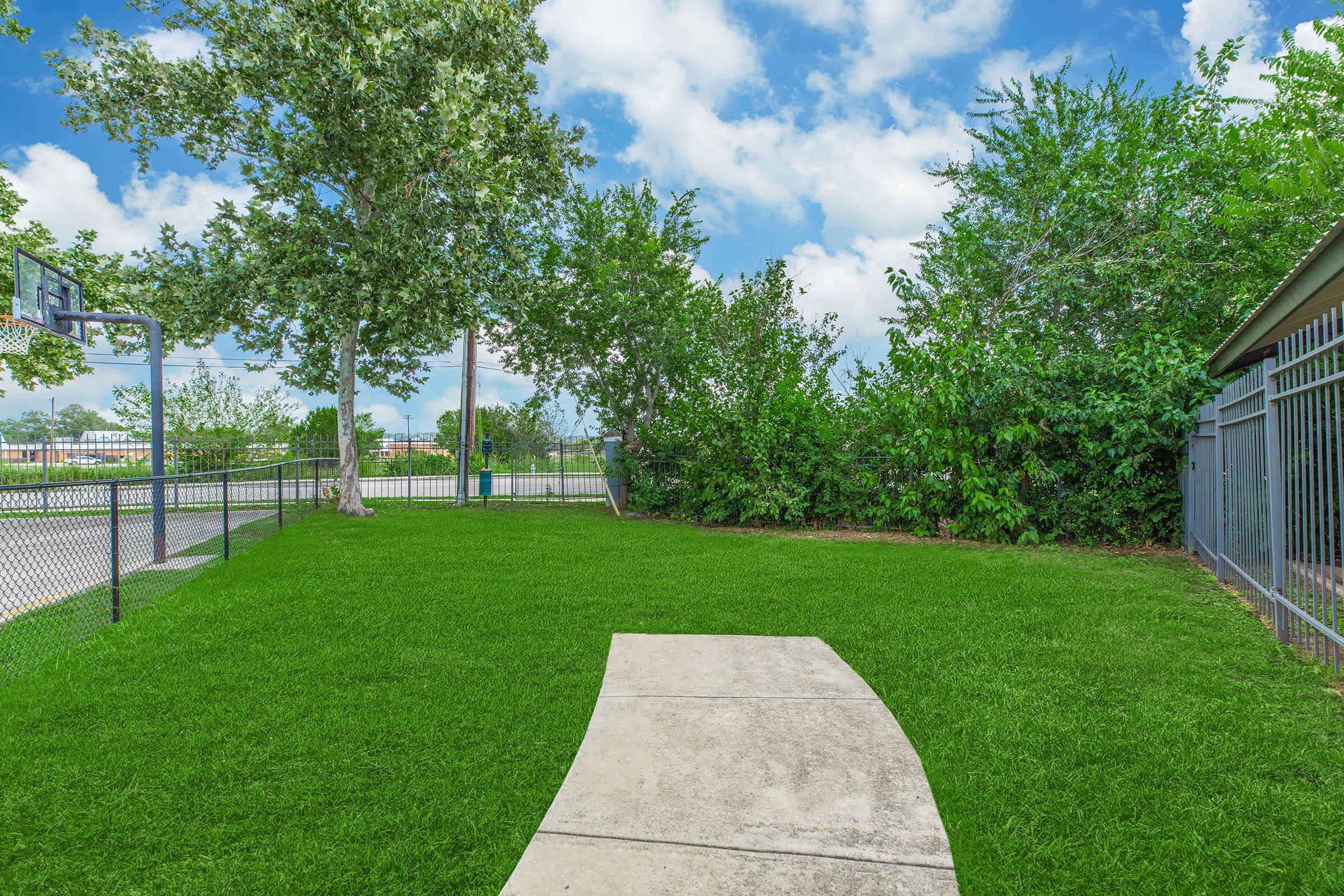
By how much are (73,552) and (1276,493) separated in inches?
416

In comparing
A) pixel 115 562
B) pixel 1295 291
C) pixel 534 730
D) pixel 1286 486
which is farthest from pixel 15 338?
pixel 1286 486

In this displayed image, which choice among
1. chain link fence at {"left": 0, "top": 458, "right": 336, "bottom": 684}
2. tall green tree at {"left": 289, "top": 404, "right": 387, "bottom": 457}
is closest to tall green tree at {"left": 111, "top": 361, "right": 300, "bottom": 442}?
tall green tree at {"left": 289, "top": 404, "right": 387, "bottom": 457}

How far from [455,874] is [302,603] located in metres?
4.55

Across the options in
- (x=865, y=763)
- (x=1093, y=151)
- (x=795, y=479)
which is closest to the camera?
(x=865, y=763)

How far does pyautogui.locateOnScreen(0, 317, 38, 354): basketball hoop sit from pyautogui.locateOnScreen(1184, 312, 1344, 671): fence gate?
2661 centimetres

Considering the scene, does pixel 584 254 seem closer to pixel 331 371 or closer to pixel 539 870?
pixel 331 371

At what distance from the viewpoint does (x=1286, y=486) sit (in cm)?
521

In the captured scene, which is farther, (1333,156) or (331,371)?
(331,371)

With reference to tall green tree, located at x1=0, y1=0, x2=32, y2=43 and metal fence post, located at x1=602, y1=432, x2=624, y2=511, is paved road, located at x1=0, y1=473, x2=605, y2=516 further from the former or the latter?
tall green tree, located at x1=0, y1=0, x2=32, y2=43

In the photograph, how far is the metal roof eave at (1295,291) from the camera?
3.89 meters

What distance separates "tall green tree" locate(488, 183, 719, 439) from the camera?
19.4 metres

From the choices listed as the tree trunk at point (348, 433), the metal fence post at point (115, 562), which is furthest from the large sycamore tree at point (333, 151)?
the metal fence post at point (115, 562)

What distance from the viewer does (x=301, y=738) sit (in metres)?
3.21

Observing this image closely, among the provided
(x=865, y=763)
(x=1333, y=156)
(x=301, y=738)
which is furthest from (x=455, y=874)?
(x=1333, y=156)
